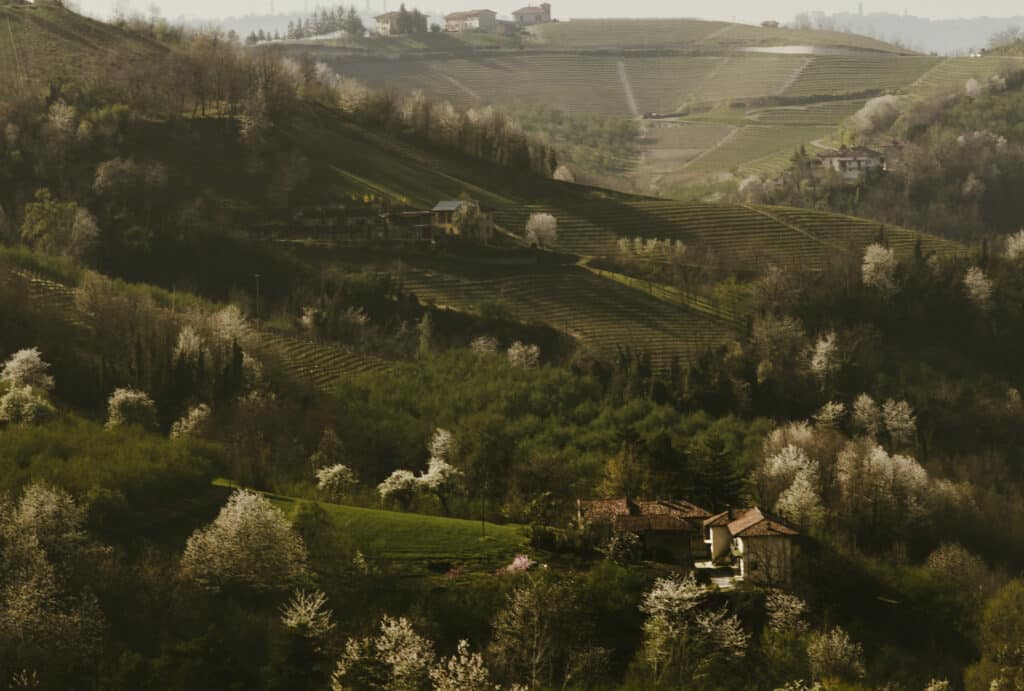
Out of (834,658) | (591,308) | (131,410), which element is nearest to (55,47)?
(591,308)

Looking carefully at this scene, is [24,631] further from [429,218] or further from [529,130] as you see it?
[529,130]

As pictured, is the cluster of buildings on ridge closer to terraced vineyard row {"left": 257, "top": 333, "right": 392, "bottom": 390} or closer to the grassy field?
the grassy field

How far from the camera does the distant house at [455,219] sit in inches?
4154

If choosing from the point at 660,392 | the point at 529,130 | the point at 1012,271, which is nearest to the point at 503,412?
the point at 660,392

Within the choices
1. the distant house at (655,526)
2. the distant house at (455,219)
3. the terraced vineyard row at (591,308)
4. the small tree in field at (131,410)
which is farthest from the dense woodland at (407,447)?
the distant house at (455,219)

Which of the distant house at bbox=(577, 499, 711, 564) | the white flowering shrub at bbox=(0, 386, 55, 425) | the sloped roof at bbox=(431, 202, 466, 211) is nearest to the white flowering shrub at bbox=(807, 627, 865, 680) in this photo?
the distant house at bbox=(577, 499, 711, 564)

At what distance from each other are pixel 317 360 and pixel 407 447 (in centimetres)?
1179

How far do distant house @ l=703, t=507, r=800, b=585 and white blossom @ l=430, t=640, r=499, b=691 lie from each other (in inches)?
552

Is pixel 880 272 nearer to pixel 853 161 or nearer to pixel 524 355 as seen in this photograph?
pixel 524 355

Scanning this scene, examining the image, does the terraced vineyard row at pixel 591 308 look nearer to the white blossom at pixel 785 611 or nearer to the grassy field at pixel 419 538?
the grassy field at pixel 419 538

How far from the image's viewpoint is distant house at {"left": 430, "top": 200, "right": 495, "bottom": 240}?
346ft

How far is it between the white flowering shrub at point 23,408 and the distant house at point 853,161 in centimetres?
10287

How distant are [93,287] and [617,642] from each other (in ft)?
135

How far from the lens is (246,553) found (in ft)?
179
